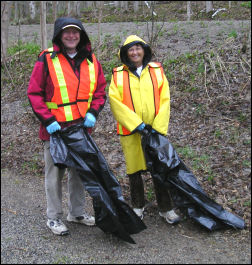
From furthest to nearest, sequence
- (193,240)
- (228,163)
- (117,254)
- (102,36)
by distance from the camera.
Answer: (102,36)
(228,163)
(193,240)
(117,254)

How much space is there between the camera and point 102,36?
453 inches

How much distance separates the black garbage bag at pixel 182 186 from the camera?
3939 millimetres

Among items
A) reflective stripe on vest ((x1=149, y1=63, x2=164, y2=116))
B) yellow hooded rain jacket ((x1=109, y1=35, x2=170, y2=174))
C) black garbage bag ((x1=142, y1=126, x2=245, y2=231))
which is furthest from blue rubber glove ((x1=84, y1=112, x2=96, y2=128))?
reflective stripe on vest ((x1=149, y1=63, x2=164, y2=116))

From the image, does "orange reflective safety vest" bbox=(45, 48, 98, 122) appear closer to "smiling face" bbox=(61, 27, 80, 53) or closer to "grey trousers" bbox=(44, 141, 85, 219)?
"smiling face" bbox=(61, 27, 80, 53)

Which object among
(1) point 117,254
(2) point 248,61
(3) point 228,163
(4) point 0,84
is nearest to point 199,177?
(3) point 228,163

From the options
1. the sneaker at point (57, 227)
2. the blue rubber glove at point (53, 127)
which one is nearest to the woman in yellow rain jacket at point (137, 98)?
the blue rubber glove at point (53, 127)

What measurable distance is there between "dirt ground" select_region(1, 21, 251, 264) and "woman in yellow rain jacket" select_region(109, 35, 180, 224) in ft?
1.75

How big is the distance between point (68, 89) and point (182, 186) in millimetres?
1678

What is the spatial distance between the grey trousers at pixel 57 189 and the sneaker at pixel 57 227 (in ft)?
0.19

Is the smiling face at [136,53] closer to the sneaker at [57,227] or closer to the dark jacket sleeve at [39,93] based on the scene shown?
the dark jacket sleeve at [39,93]

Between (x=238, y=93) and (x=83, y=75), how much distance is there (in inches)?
151

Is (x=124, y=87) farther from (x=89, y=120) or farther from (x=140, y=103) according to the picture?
(x=89, y=120)

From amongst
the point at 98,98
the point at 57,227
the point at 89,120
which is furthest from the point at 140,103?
the point at 57,227

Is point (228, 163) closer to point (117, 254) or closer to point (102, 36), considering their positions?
point (117, 254)
